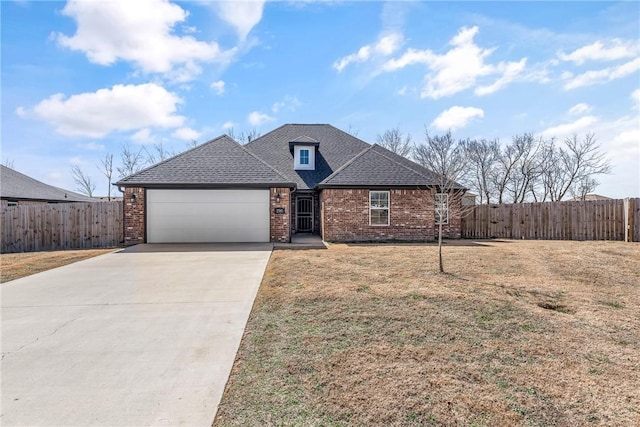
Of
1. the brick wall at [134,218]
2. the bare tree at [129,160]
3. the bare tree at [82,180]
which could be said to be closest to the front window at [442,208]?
the brick wall at [134,218]

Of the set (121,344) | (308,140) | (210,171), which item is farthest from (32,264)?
(308,140)

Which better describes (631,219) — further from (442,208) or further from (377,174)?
(442,208)

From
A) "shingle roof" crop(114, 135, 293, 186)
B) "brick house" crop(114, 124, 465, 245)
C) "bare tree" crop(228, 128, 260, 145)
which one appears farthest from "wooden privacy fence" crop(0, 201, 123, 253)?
"bare tree" crop(228, 128, 260, 145)

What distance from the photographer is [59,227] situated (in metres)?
12.7

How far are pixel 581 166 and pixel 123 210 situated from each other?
3315 cm

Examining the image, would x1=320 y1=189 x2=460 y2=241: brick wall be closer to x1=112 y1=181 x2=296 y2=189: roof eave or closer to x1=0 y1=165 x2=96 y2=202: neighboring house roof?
x1=112 y1=181 x2=296 y2=189: roof eave

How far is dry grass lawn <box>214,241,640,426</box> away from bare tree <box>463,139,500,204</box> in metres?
26.5

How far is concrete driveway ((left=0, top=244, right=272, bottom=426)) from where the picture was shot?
262 centimetres

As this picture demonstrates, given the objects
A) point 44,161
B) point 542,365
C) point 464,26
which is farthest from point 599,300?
point 44,161

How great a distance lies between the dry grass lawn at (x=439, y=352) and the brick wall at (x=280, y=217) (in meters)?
6.18

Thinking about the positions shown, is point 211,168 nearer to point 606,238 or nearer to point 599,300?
point 599,300

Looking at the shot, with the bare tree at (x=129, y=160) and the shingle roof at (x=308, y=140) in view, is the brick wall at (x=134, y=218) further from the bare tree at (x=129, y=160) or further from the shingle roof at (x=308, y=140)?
the bare tree at (x=129, y=160)

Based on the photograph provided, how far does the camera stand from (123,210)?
41.9ft

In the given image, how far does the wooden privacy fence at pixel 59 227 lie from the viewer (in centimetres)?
1266
